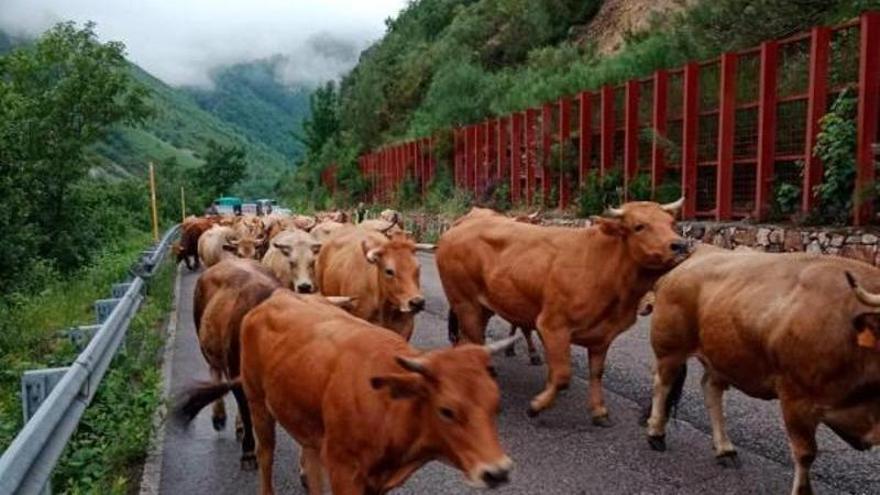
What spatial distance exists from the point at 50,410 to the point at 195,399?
4.05ft

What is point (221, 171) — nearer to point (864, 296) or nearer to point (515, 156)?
point (515, 156)

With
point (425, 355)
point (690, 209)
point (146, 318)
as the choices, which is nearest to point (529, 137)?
point (690, 209)

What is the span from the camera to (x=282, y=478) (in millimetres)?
5723

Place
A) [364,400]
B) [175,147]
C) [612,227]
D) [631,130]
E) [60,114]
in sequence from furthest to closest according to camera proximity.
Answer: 1. [175,147]
2. [60,114]
3. [631,130]
4. [612,227]
5. [364,400]

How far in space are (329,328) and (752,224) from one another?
9.35 metres

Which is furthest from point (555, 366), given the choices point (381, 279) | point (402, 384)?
point (402, 384)

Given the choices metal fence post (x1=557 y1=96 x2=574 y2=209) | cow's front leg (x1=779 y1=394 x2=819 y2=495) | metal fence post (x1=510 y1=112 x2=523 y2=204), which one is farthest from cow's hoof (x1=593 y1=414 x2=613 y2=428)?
metal fence post (x1=510 y1=112 x2=523 y2=204)

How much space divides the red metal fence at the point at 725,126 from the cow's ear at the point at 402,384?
859 centimetres

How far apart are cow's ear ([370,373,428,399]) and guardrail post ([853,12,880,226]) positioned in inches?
338

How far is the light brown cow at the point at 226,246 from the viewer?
1325 centimetres

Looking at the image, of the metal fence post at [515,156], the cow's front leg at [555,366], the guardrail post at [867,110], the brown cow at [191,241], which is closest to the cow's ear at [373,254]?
the cow's front leg at [555,366]

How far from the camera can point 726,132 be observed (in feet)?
43.4

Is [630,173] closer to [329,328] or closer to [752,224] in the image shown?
[752,224]

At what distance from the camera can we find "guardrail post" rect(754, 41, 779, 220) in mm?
12336
